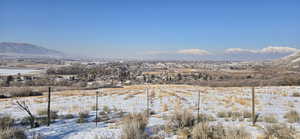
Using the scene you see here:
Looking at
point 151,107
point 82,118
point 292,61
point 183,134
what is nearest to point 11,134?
point 82,118

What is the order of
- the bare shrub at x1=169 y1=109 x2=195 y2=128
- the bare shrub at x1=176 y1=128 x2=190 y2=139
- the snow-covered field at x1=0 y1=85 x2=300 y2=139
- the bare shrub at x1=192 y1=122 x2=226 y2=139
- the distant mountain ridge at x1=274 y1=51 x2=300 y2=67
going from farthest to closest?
the distant mountain ridge at x1=274 y1=51 x2=300 y2=67 < the bare shrub at x1=169 y1=109 x2=195 y2=128 < the snow-covered field at x1=0 y1=85 x2=300 y2=139 < the bare shrub at x1=176 y1=128 x2=190 y2=139 < the bare shrub at x1=192 y1=122 x2=226 y2=139

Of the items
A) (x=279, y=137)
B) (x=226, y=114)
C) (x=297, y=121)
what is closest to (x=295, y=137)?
(x=279, y=137)

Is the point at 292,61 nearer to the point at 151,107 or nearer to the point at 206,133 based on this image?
the point at 151,107

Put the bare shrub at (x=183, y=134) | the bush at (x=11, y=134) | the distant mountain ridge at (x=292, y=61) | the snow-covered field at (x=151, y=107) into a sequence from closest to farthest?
the bush at (x=11, y=134) < the bare shrub at (x=183, y=134) < the snow-covered field at (x=151, y=107) < the distant mountain ridge at (x=292, y=61)

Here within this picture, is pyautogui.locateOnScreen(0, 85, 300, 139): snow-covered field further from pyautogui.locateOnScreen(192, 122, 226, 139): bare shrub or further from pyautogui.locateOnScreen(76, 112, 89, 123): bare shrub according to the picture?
pyautogui.locateOnScreen(192, 122, 226, 139): bare shrub

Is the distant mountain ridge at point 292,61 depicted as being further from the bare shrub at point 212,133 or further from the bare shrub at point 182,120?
the bare shrub at point 212,133

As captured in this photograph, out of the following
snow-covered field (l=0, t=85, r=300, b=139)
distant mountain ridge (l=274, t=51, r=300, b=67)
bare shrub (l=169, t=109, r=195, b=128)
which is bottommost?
snow-covered field (l=0, t=85, r=300, b=139)

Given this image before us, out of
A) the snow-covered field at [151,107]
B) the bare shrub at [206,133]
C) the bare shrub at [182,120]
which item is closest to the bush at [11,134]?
the snow-covered field at [151,107]

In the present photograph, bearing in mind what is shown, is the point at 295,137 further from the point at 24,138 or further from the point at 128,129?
the point at 24,138

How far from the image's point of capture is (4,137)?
4887 mm

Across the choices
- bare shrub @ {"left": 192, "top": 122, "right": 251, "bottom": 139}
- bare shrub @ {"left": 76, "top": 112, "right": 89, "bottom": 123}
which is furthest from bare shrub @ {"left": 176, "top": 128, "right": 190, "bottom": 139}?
bare shrub @ {"left": 76, "top": 112, "right": 89, "bottom": 123}

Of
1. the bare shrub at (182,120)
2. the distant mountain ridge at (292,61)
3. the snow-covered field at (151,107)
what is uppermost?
the distant mountain ridge at (292,61)

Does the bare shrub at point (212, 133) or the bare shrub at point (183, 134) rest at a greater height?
the bare shrub at point (212, 133)

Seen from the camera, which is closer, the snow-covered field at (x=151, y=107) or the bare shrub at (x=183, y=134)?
the bare shrub at (x=183, y=134)
